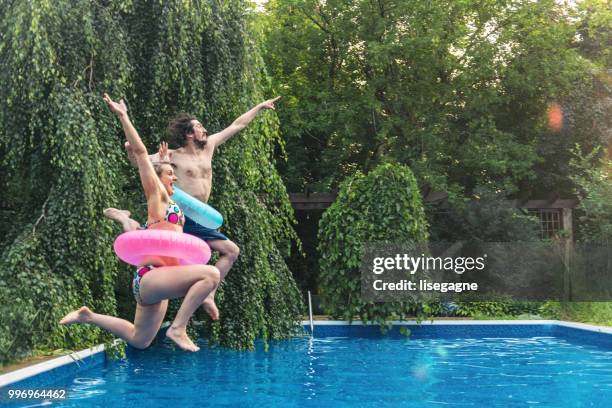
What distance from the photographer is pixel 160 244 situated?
3299 millimetres

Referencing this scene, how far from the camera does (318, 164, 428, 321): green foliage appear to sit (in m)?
14.3

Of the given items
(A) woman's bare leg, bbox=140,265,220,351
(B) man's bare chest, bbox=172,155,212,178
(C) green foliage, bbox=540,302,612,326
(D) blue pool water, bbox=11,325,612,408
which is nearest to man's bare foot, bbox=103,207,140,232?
(B) man's bare chest, bbox=172,155,212,178

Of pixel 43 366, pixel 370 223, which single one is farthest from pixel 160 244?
pixel 370 223

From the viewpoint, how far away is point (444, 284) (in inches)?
659

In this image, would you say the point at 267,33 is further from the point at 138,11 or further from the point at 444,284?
the point at 138,11

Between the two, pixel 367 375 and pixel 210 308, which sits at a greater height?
pixel 210 308

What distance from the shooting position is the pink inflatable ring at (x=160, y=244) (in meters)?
3.28

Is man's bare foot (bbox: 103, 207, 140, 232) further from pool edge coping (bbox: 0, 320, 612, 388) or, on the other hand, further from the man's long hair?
pool edge coping (bbox: 0, 320, 612, 388)

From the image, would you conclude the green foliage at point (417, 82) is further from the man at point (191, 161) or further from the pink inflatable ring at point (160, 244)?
the pink inflatable ring at point (160, 244)

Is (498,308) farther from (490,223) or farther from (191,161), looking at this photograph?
(191,161)

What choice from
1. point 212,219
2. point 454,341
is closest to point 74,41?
point 212,219

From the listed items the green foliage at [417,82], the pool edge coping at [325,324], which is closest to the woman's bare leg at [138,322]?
the pool edge coping at [325,324]

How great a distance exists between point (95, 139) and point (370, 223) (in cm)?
718

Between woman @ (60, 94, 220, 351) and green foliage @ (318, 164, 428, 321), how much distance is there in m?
10.7
